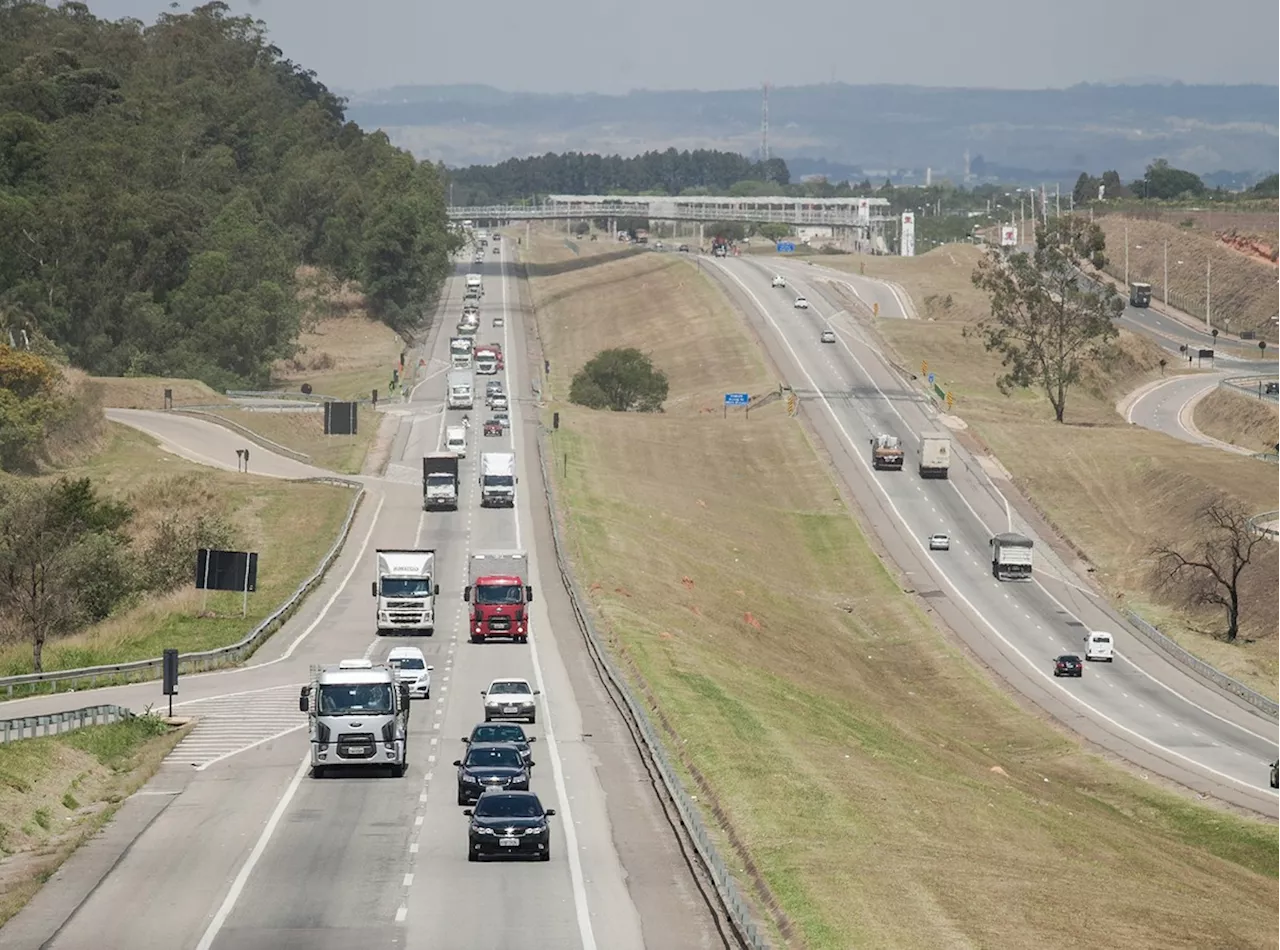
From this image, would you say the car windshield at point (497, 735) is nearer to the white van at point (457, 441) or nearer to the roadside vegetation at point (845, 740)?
Result: the roadside vegetation at point (845, 740)

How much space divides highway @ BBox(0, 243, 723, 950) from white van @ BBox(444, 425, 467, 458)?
54940 mm

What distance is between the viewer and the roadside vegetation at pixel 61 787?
132ft

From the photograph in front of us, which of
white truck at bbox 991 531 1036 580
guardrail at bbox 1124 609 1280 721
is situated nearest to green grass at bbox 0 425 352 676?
white truck at bbox 991 531 1036 580

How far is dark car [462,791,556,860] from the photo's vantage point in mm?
39719

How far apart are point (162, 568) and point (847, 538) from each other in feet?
155

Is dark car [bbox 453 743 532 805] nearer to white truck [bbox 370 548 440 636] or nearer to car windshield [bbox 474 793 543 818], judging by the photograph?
car windshield [bbox 474 793 543 818]

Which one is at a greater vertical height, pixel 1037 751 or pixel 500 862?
pixel 500 862

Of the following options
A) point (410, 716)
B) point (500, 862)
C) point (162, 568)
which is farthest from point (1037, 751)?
point (500, 862)

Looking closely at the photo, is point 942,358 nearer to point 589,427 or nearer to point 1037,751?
point 589,427

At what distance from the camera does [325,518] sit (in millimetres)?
103938

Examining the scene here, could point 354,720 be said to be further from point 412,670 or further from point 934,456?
point 934,456

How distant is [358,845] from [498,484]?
67.6 meters

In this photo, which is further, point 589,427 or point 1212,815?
point 589,427

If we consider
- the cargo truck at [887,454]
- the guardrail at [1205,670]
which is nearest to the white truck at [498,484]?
the guardrail at [1205,670]
